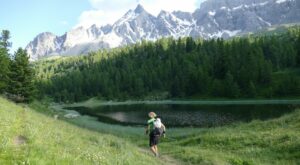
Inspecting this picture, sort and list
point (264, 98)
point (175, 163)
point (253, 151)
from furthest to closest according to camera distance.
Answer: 1. point (264, 98)
2. point (253, 151)
3. point (175, 163)

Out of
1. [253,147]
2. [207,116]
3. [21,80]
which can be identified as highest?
[21,80]

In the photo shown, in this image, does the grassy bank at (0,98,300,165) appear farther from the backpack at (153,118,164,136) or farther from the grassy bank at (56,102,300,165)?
the backpack at (153,118,164,136)

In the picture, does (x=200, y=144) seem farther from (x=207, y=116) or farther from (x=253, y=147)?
(x=207, y=116)

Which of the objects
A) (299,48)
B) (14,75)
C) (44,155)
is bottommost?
(44,155)

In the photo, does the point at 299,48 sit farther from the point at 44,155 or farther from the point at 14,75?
the point at 44,155

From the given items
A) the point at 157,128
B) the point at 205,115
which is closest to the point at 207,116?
the point at 205,115

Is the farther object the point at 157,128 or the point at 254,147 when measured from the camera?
the point at 254,147

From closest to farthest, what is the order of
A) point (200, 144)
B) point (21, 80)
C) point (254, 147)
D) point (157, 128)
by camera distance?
1. point (157, 128)
2. point (254, 147)
3. point (200, 144)
4. point (21, 80)

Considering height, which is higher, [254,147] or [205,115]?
[254,147]

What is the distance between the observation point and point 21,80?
9338 centimetres

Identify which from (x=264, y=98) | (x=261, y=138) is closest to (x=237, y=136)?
(x=261, y=138)

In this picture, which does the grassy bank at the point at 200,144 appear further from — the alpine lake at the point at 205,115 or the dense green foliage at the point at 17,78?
the dense green foliage at the point at 17,78

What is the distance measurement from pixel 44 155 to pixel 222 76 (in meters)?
170

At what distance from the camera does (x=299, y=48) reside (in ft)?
578
